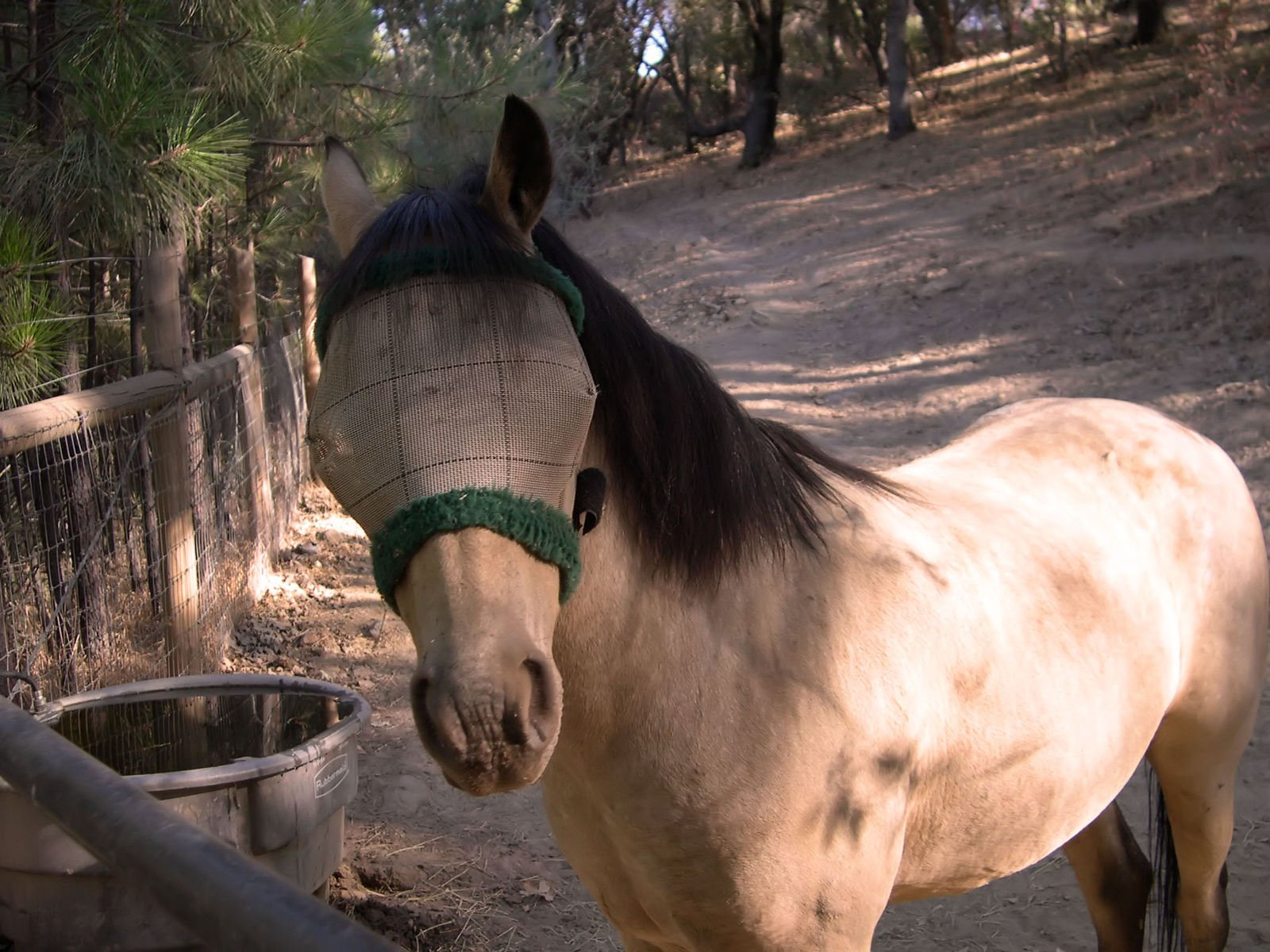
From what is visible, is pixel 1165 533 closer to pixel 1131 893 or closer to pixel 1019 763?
pixel 1019 763

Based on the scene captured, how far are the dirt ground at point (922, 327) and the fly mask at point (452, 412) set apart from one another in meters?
2.20

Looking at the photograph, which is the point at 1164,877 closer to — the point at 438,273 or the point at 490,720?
the point at 490,720

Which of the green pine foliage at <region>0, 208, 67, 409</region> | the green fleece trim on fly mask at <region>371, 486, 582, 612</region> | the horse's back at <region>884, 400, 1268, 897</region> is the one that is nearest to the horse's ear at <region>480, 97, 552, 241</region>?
the green fleece trim on fly mask at <region>371, 486, 582, 612</region>

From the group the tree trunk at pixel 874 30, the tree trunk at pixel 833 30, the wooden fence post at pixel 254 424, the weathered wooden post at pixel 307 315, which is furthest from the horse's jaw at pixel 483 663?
the tree trunk at pixel 833 30

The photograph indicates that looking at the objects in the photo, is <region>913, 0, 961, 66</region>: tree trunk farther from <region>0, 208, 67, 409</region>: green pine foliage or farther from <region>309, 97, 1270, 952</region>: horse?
<region>309, 97, 1270, 952</region>: horse

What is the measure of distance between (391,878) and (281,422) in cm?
415

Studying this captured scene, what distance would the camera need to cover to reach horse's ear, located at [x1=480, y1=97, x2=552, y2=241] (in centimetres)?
134

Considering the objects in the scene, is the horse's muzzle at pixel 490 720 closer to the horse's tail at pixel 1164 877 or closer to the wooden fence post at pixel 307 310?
the horse's tail at pixel 1164 877

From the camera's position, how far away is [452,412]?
4.05 ft

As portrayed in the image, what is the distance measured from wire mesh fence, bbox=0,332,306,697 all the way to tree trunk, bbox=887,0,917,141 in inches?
565

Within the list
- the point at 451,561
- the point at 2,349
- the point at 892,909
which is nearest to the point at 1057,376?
the point at 892,909

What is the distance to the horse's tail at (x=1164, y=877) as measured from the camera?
107 inches

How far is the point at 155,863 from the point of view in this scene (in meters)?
0.81

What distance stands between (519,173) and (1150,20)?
19.6m
